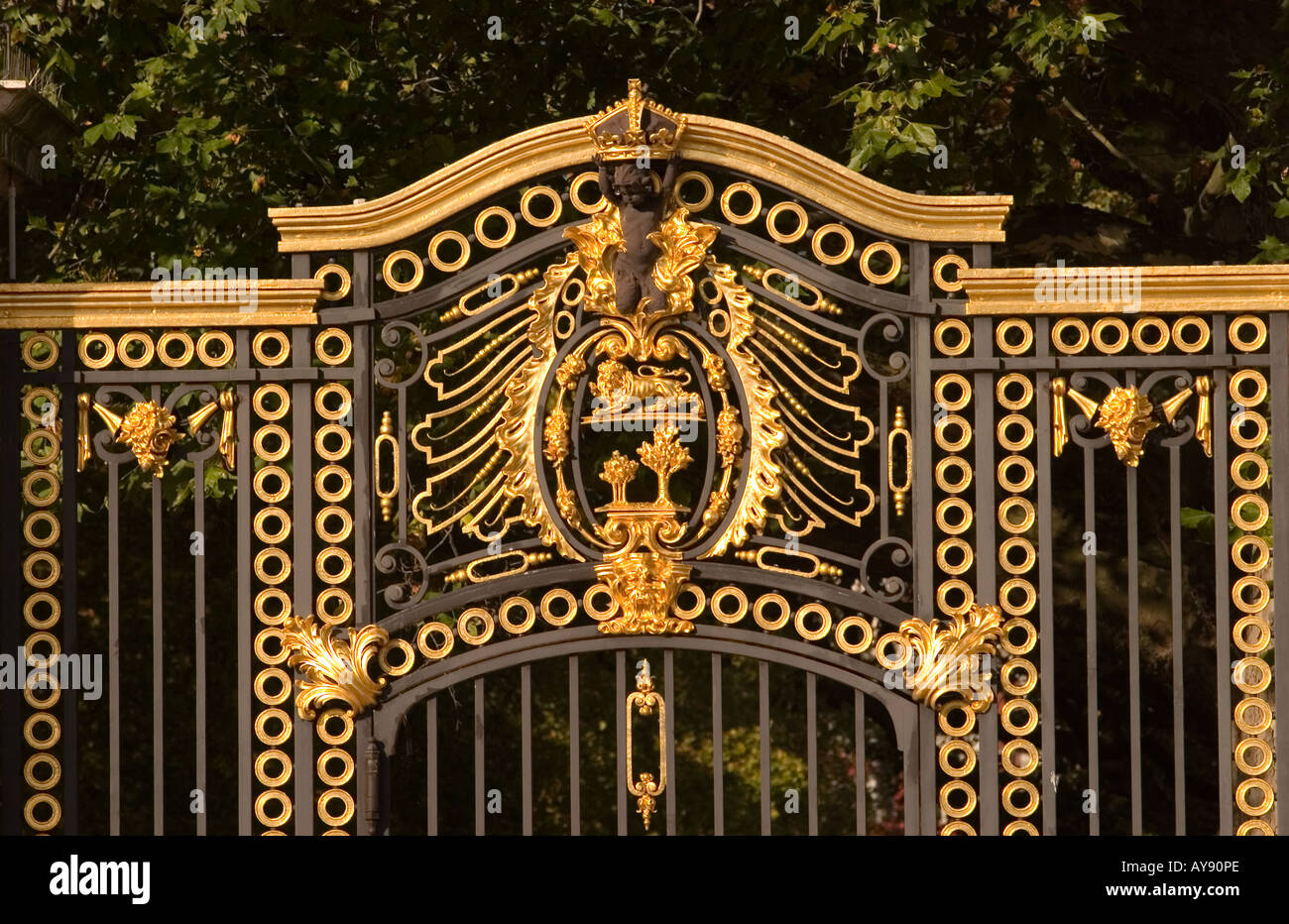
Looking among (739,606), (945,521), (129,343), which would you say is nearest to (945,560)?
(945,521)

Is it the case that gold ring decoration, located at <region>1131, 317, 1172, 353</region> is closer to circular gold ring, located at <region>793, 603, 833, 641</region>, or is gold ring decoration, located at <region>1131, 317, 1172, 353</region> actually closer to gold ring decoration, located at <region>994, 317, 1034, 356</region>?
gold ring decoration, located at <region>994, 317, 1034, 356</region>

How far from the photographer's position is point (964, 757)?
6.09 metres

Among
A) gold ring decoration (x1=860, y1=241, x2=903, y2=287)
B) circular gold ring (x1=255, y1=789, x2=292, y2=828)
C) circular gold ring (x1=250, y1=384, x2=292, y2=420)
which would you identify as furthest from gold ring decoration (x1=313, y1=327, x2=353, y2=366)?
gold ring decoration (x1=860, y1=241, x2=903, y2=287)

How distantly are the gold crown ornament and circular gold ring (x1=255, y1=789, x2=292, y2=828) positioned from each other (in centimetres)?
224

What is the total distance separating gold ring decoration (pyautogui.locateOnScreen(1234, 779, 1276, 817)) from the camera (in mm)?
5988

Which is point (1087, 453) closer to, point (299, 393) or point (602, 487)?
point (299, 393)

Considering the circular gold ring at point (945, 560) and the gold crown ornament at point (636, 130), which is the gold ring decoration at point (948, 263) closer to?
the circular gold ring at point (945, 560)

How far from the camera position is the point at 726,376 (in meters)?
6.14

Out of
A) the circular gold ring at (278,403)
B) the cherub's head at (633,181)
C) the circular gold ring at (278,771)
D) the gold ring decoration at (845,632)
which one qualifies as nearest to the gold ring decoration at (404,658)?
the circular gold ring at (278,771)

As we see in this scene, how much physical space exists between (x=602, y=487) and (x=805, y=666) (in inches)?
133

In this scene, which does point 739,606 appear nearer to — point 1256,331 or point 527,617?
point 527,617

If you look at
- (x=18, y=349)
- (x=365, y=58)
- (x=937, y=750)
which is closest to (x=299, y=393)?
(x=18, y=349)

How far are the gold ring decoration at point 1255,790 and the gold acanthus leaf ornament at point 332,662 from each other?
8.74ft

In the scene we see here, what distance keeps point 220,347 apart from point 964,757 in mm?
2684
